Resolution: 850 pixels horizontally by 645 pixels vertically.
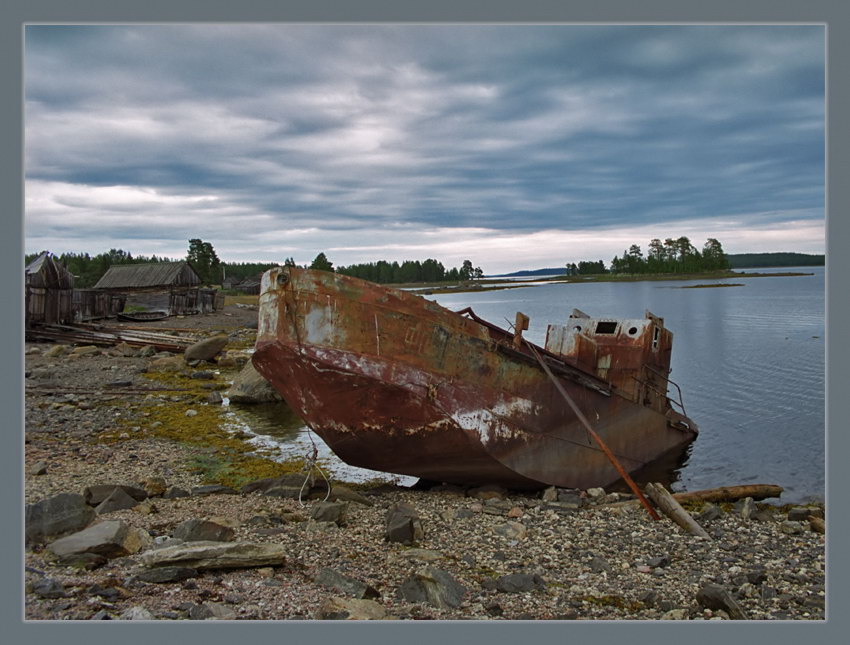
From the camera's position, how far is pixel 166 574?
510 cm

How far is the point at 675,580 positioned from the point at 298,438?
29.8 feet

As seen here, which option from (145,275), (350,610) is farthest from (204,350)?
(145,275)

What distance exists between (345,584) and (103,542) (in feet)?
7.11

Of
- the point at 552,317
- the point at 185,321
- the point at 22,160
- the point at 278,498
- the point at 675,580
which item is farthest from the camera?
the point at 185,321

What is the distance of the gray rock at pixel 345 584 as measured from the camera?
5.13 meters

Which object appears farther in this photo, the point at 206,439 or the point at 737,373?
the point at 737,373

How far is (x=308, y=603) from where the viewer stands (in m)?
4.85

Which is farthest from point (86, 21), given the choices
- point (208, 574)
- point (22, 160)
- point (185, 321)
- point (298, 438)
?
point (185, 321)

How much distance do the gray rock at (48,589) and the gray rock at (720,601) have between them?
4.95 meters

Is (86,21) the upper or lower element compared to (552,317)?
upper

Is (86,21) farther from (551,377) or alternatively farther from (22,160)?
(551,377)

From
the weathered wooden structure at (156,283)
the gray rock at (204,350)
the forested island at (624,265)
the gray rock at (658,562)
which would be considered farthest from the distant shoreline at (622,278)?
the weathered wooden structure at (156,283)

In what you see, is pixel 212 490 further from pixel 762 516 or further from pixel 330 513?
pixel 762 516

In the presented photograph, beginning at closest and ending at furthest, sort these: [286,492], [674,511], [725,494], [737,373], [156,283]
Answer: [674,511] → [286,492] → [725,494] → [737,373] → [156,283]
